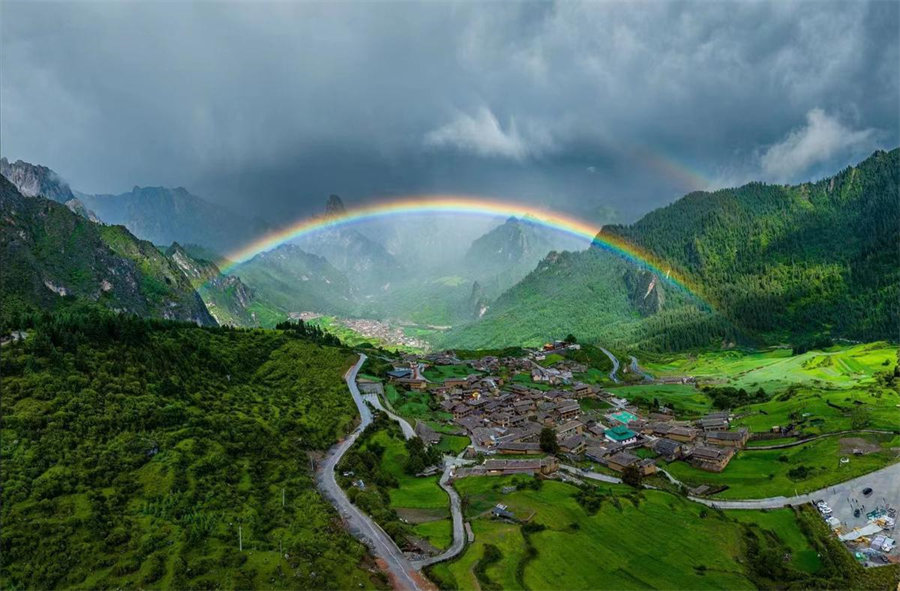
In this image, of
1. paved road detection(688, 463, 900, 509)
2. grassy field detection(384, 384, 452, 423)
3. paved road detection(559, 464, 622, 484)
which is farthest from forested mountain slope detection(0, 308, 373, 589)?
paved road detection(688, 463, 900, 509)

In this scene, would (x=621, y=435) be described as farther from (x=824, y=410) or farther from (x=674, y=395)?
(x=674, y=395)

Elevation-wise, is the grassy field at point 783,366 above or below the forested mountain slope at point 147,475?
below

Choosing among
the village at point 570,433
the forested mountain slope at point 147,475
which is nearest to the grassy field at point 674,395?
the village at point 570,433

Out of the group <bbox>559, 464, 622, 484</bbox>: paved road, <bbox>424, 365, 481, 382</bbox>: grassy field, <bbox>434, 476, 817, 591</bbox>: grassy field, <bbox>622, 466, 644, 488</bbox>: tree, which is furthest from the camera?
<bbox>424, 365, 481, 382</bbox>: grassy field

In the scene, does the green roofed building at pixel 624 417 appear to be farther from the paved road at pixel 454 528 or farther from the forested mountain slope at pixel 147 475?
the forested mountain slope at pixel 147 475

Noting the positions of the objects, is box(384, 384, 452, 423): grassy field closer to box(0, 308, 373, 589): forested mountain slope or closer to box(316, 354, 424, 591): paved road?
box(0, 308, 373, 589): forested mountain slope
